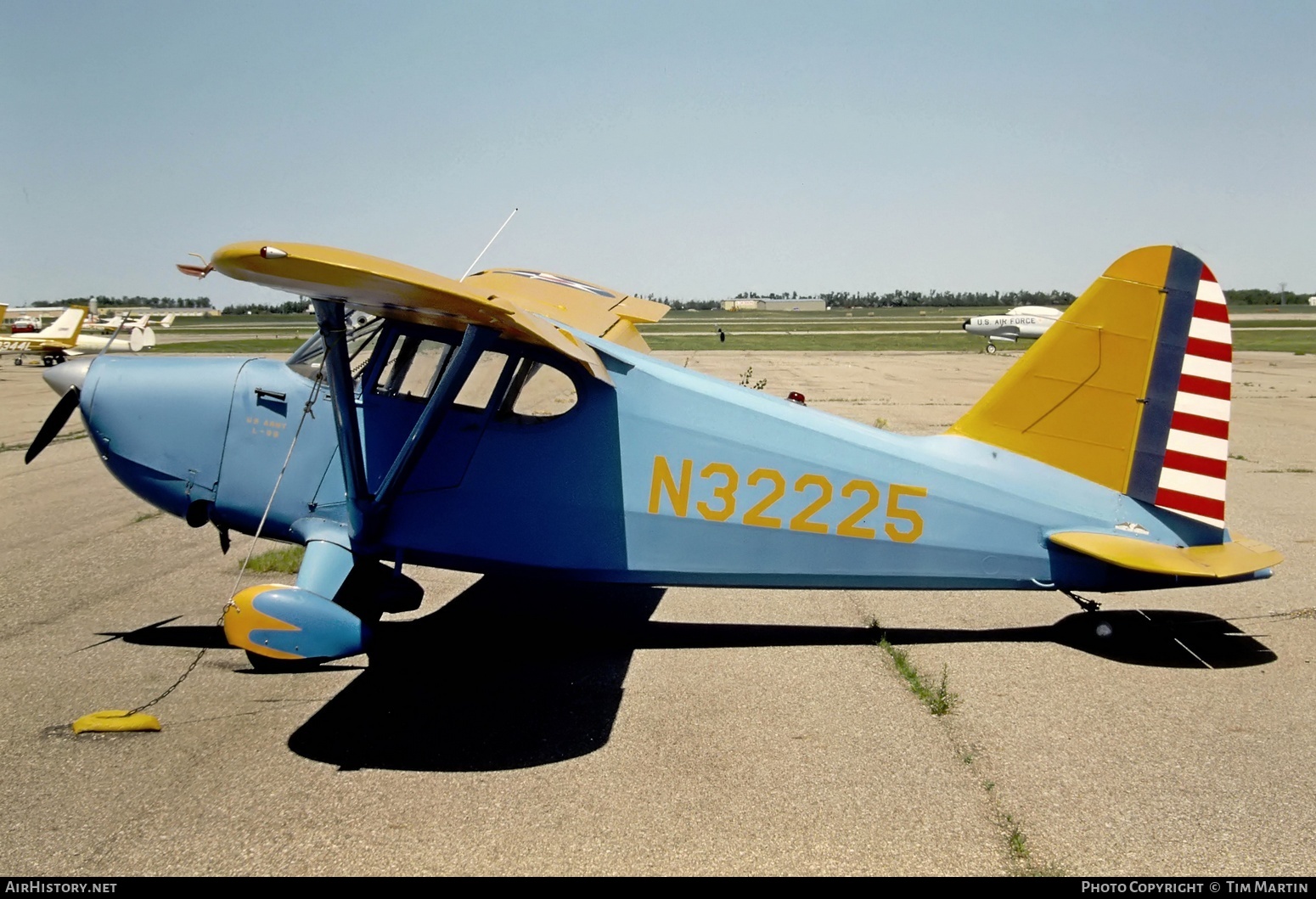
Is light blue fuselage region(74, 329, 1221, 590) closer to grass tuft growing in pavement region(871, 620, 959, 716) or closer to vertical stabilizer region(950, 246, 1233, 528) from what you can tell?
vertical stabilizer region(950, 246, 1233, 528)

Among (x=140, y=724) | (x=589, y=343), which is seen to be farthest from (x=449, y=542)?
(x=140, y=724)

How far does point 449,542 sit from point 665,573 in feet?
4.61

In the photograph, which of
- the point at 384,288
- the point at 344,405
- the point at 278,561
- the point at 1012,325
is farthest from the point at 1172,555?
the point at 1012,325

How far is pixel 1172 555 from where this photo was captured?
5273mm

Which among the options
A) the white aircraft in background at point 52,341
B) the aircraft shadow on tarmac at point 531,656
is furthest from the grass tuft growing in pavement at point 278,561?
the white aircraft in background at point 52,341

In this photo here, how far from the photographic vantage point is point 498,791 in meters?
4.11

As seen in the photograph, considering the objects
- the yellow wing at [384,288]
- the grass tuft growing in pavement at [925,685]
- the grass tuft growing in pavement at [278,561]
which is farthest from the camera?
the grass tuft growing in pavement at [278,561]

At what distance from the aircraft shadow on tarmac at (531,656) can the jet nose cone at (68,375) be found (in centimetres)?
184

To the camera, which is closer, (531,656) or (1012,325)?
(531,656)

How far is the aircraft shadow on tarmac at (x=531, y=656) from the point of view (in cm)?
460

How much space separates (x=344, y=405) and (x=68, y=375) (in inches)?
106

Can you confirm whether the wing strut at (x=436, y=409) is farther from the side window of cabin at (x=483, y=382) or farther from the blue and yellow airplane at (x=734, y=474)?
the side window of cabin at (x=483, y=382)

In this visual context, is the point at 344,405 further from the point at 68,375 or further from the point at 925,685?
the point at 925,685

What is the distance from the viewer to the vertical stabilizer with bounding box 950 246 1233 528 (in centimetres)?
548
